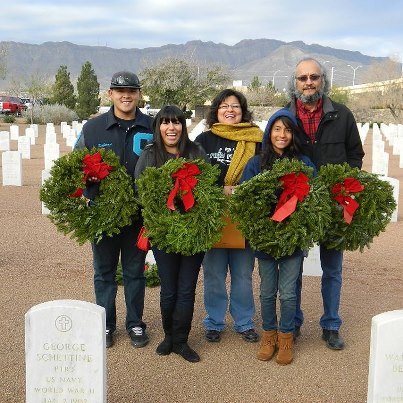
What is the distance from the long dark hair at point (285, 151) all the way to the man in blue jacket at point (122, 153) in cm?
95

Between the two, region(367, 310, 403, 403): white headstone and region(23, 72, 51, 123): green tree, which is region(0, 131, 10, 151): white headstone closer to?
region(367, 310, 403, 403): white headstone

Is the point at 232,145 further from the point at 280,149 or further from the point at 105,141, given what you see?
the point at 105,141

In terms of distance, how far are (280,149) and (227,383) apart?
69.0 inches

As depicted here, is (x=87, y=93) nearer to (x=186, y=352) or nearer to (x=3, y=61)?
(x=3, y=61)

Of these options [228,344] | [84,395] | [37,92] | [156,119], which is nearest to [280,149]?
[156,119]

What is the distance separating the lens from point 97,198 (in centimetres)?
490


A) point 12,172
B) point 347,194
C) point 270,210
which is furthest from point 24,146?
point 347,194

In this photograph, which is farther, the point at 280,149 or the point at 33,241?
the point at 33,241

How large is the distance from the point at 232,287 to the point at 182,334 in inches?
28.2

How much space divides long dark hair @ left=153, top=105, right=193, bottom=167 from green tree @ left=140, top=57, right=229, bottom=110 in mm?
41299

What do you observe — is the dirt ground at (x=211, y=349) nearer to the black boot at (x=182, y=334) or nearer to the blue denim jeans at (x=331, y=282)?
the black boot at (x=182, y=334)

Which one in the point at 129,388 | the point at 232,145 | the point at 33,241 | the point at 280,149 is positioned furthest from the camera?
the point at 33,241

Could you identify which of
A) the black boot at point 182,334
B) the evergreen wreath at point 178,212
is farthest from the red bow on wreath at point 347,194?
the black boot at point 182,334

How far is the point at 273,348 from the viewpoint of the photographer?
16.5 feet
